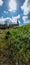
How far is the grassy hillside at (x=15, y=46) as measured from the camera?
62.3 inches

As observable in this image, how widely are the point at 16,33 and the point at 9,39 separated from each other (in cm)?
10

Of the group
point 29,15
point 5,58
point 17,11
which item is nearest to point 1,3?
point 17,11

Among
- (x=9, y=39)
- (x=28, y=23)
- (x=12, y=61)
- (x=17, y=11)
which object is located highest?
(x=17, y=11)

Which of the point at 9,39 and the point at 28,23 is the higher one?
the point at 28,23

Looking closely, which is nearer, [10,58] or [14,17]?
[10,58]

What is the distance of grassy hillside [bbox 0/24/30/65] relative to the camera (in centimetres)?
158

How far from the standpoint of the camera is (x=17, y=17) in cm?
177

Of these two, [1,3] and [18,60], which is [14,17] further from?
[18,60]

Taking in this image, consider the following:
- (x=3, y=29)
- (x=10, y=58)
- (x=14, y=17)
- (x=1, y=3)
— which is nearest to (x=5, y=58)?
(x=10, y=58)

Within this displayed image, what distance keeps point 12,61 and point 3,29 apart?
364 mm

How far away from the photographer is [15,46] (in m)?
1.62

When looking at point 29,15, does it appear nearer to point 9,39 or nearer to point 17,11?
point 17,11

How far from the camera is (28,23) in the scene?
5.77 feet

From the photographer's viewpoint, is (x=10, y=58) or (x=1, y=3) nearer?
(x=10, y=58)
